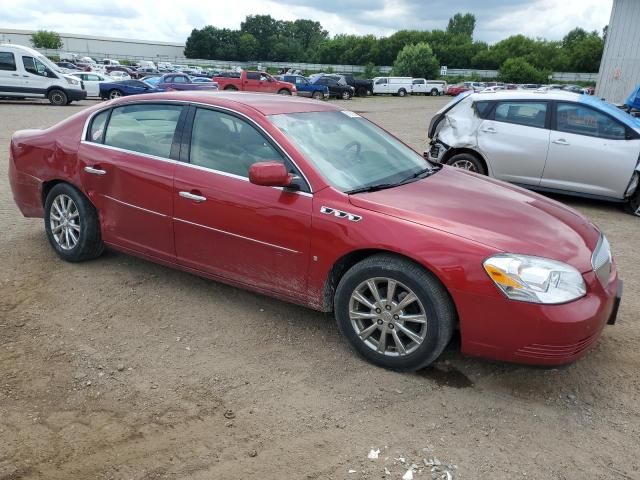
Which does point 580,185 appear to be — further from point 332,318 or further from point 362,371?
point 362,371

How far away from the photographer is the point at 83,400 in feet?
9.97

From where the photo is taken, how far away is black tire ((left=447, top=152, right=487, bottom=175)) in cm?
803

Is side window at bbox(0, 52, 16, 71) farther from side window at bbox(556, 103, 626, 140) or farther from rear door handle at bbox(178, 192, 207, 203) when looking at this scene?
rear door handle at bbox(178, 192, 207, 203)

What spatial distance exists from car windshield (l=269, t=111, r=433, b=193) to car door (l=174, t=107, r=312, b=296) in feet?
0.70

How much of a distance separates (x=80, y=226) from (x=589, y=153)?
20.8 feet

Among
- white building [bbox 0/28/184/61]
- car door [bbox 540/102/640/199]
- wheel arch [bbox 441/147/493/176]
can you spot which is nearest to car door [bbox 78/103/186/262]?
wheel arch [bbox 441/147/493/176]

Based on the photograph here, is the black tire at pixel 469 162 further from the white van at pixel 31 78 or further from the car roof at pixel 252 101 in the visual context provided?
the white van at pixel 31 78

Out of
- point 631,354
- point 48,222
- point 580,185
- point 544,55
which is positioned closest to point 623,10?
point 580,185

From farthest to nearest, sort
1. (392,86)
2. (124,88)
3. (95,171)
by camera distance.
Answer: (392,86) < (124,88) < (95,171)

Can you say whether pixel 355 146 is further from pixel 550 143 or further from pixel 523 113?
pixel 523 113

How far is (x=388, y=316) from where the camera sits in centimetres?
327

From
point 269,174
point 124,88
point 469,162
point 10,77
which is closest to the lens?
point 269,174

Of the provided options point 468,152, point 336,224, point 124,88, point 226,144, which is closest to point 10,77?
point 124,88

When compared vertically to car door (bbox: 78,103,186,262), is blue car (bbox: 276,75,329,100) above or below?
below
